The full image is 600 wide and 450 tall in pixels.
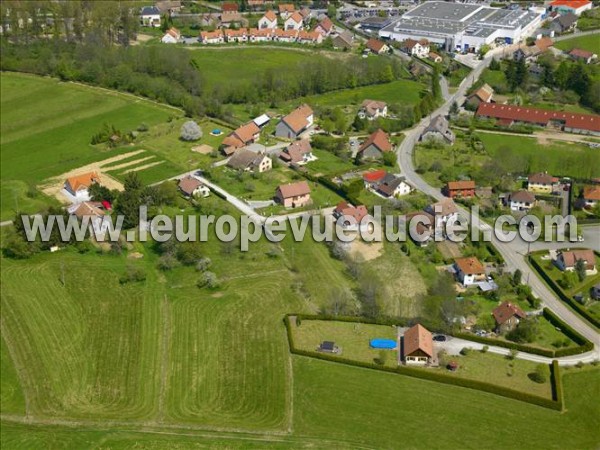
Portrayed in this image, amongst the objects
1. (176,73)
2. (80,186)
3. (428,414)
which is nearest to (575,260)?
(428,414)

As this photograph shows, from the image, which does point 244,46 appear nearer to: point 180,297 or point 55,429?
point 180,297

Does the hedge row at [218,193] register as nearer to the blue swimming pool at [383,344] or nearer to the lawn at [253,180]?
the lawn at [253,180]

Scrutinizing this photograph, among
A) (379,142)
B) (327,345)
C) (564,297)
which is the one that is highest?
(379,142)

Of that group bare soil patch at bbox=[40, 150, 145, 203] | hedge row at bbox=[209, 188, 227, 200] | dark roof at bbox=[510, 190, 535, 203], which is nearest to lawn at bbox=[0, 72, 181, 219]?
bare soil patch at bbox=[40, 150, 145, 203]

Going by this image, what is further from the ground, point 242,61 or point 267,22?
point 267,22

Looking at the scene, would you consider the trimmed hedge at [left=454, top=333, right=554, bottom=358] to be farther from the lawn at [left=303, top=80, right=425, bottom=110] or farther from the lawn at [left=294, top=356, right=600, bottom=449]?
the lawn at [left=303, top=80, right=425, bottom=110]

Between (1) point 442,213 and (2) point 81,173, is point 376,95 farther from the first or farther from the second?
(2) point 81,173

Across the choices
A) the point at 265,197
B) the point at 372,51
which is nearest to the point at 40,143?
the point at 265,197
